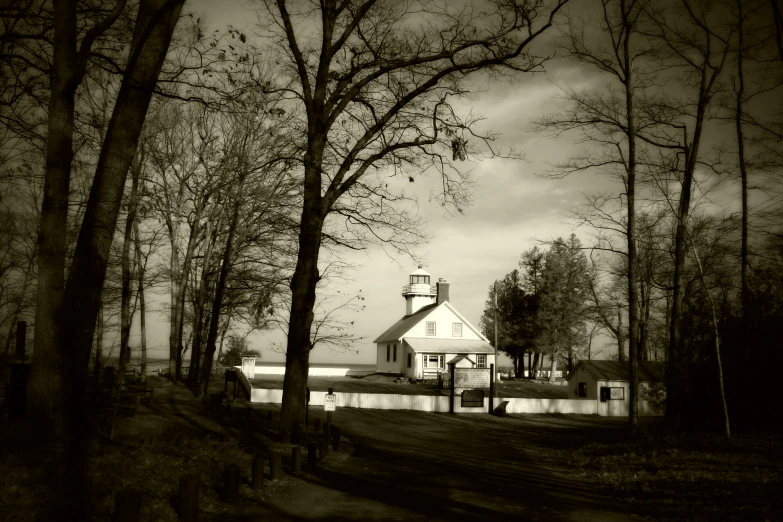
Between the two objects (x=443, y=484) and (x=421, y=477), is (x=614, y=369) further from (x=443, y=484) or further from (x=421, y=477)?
(x=443, y=484)

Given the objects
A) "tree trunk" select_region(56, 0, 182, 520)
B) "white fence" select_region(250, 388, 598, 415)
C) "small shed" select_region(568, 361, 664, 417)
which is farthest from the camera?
"small shed" select_region(568, 361, 664, 417)

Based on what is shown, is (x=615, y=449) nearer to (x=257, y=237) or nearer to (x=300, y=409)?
(x=300, y=409)

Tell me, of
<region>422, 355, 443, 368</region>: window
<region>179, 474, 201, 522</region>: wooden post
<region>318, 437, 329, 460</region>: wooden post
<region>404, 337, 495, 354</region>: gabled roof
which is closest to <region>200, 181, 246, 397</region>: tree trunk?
<region>318, 437, 329, 460</region>: wooden post

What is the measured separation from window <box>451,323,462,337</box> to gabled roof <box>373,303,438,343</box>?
241 centimetres

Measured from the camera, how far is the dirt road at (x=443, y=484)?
30.6 ft

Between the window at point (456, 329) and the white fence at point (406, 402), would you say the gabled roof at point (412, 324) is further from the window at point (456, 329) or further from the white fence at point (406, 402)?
the white fence at point (406, 402)

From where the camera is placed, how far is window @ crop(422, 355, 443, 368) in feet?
183

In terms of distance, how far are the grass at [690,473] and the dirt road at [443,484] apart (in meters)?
0.68

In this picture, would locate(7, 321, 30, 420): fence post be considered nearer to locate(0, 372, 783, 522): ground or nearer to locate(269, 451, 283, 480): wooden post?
locate(0, 372, 783, 522): ground

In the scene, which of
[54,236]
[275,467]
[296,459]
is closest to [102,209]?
[54,236]

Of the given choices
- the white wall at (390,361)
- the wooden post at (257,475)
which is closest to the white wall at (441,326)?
the white wall at (390,361)

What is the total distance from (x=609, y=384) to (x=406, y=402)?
52.3ft

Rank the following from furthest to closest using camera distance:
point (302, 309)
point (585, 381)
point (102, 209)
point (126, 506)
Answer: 1. point (585, 381)
2. point (302, 309)
3. point (102, 209)
4. point (126, 506)

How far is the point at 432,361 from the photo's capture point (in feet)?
184
